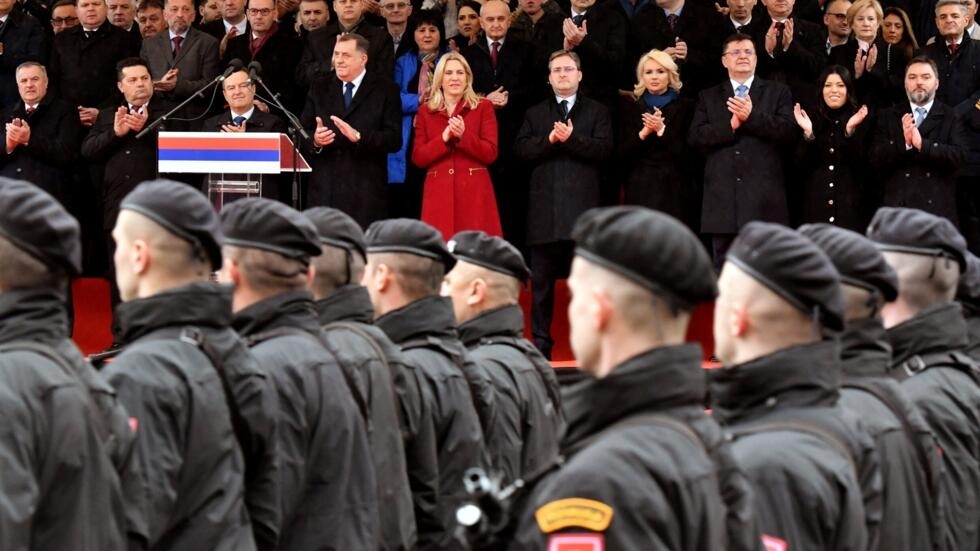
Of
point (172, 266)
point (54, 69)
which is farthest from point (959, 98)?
point (172, 266)

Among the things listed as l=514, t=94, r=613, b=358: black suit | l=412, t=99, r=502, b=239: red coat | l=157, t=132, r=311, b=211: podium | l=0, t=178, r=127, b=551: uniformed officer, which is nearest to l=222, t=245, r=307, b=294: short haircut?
l=0, t=178, r=127, b=551: uniformed officer

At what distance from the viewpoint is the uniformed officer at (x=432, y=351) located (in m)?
6.41

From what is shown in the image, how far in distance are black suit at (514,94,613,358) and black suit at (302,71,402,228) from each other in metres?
1.01

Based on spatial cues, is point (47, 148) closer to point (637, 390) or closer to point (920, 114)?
point (920, 114)

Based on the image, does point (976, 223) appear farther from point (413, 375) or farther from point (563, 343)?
point (413, 375)

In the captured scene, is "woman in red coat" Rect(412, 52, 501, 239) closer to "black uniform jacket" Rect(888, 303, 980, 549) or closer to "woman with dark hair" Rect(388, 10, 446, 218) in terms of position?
"woman with dark hair" Rect(388, 10, 446, 218)

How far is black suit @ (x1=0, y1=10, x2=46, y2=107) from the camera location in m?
13.9

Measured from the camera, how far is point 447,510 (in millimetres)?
6441

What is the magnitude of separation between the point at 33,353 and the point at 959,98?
10334 millimetres

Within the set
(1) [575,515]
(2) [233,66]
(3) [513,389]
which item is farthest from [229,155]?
(1) [575,515]

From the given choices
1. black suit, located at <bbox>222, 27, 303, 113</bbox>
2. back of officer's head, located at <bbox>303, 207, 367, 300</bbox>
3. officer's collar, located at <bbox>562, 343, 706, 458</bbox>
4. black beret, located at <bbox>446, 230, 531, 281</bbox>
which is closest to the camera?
officer's collar, located at <bbox>562, 343, 706, 458</bbox>

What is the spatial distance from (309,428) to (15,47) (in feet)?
31.5

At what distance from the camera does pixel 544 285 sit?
517 inches

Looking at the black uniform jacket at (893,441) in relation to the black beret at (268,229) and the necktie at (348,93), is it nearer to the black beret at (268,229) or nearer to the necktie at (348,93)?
the black beret at (268,229)
